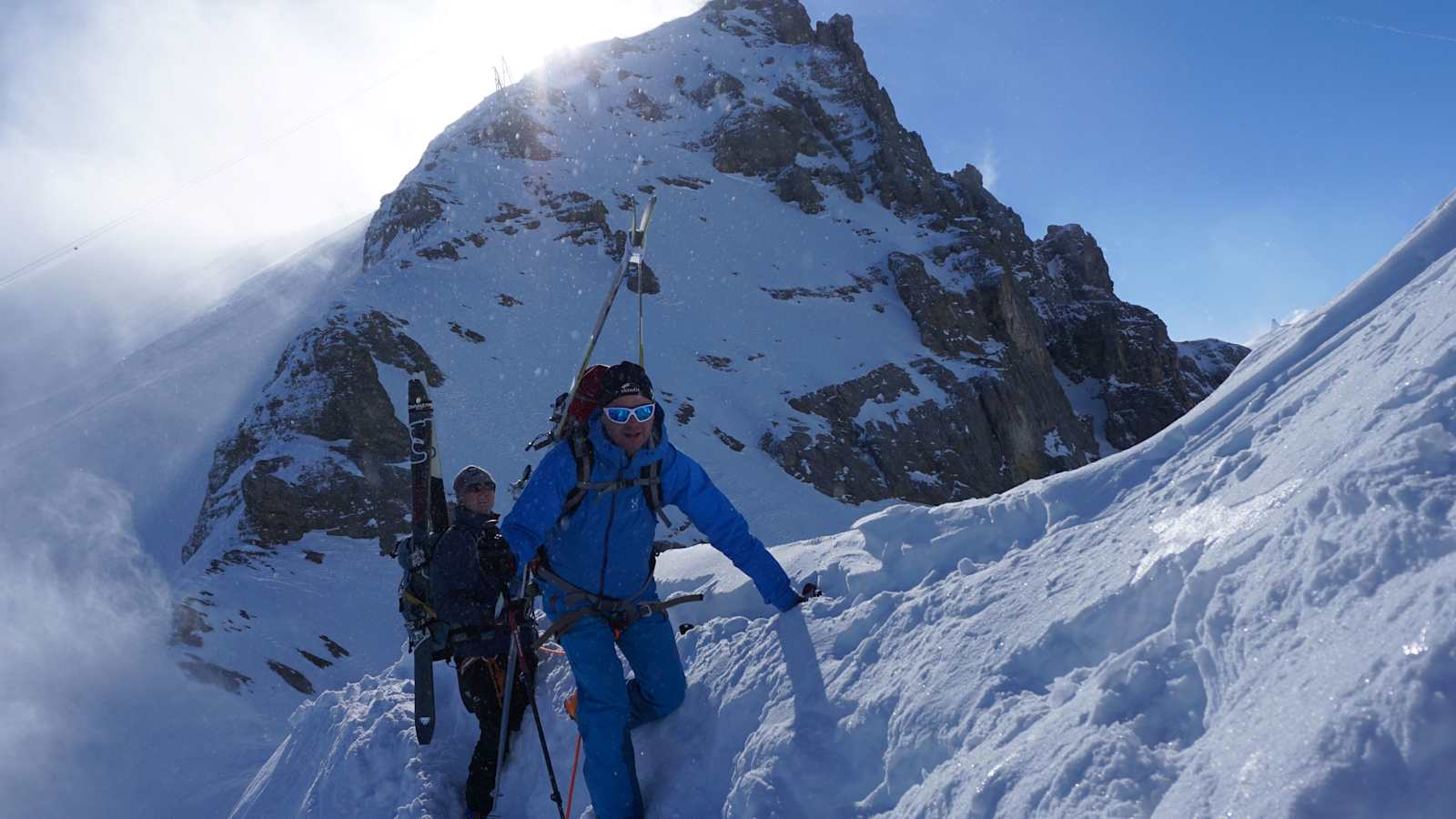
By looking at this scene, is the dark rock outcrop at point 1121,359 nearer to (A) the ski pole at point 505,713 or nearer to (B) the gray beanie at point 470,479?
(B) the gray beanie at point 470,479

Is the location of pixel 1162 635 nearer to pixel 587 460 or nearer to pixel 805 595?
pixel 805 595

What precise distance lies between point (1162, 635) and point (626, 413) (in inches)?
102

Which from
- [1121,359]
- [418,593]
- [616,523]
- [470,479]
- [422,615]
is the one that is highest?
[1121,359]

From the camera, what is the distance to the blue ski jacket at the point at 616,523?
409 cm

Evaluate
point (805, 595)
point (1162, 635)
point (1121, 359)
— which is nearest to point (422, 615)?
point (805, 595)

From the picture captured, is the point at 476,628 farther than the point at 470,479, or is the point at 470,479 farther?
the point at 470,479

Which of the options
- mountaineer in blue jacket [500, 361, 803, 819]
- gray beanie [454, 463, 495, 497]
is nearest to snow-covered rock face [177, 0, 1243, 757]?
gray beanie [454, 463, 495, 497]

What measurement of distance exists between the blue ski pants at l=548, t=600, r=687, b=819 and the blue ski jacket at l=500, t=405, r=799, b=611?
0.76ft

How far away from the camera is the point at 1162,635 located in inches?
99.9

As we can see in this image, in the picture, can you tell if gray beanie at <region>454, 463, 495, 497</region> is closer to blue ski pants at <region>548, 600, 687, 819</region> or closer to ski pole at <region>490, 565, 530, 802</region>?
ski pole at <region>490, 565, 530, 802</region>

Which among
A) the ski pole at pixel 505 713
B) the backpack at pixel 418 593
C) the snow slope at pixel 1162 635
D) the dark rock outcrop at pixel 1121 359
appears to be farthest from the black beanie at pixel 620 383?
the dark rock outcrop at pixel 1121 359

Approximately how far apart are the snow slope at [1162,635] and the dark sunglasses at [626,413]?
4.34 ft

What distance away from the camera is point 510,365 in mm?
36125

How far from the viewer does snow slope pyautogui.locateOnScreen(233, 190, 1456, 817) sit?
1.85 m
